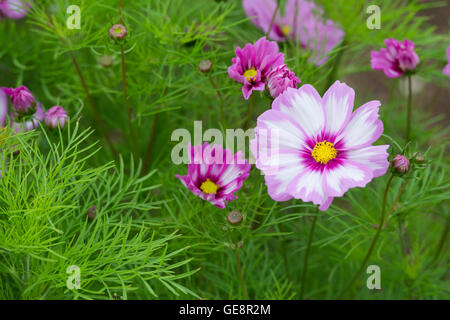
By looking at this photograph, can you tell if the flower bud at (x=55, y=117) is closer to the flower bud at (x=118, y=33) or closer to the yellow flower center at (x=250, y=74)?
the flower bud at (x=118, y=33)

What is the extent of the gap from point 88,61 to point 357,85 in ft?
3.32

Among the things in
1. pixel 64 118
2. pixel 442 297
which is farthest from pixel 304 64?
pixel 442 297

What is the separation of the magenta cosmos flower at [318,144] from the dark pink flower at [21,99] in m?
0.32

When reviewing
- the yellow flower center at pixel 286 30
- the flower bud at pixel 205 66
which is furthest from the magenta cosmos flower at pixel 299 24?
the flower bud at pixel 205 66

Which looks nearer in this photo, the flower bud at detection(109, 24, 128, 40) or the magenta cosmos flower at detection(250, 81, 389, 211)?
the magenta cosmos flower at detection(250, 81, 389, 211)

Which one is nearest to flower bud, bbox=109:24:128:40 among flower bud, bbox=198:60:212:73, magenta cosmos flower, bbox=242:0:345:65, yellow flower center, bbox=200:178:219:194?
flower bud, bbox=198:60:212:73

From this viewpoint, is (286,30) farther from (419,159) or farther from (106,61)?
(419,159)

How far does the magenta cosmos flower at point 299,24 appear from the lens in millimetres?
915

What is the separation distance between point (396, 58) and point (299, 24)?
0.31 metres

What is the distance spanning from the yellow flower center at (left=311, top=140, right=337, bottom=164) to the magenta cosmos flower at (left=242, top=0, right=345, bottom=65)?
13.7 inches

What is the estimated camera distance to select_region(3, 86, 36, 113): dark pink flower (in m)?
0.67

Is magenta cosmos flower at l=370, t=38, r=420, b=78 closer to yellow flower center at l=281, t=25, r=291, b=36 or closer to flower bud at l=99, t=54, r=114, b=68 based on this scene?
yellow flower center at l=281, t=25, r=291, b=36

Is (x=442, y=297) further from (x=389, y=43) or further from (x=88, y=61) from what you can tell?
(x=88, y=61)

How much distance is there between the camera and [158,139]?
1022 mm
